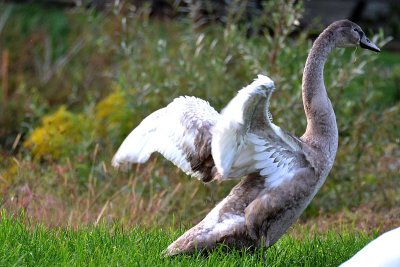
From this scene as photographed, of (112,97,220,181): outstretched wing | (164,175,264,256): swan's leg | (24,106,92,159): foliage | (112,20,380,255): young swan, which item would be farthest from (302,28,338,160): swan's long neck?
(24,106,92,159): foliage

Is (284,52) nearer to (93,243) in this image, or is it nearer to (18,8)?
(93,243)

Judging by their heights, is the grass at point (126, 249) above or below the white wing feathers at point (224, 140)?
below

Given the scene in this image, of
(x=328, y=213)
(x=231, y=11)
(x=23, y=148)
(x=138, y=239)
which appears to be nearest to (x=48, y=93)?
(x=23, y=148)

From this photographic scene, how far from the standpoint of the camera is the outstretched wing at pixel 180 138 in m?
5.46

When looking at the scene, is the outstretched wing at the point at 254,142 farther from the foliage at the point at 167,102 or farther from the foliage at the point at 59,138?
the foliage at the point at 59,138

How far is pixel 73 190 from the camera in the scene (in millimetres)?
7547

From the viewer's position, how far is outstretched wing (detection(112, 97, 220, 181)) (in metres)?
5.46

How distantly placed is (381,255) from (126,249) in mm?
1547

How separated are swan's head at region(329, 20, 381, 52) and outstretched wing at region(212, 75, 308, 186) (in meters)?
0.84

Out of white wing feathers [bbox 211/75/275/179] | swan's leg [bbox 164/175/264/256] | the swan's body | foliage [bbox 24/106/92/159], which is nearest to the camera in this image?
the swan's body

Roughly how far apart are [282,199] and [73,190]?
2782 millimetres

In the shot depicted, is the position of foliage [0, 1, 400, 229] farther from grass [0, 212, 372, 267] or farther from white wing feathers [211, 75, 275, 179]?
white wing feathers [211, 75, 275, 179]

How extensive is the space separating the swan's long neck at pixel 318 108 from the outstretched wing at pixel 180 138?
0.56 m

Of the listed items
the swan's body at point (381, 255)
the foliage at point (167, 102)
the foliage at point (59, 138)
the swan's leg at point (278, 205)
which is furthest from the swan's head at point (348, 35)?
the foliage at point (59, 138)
